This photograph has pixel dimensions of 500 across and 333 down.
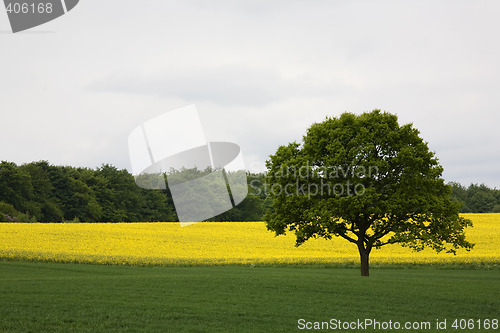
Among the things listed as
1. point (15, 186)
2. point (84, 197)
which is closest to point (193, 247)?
point (84, 197)

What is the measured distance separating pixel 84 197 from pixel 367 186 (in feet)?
253

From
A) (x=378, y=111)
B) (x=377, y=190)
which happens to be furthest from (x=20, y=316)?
(x=378, y=111)

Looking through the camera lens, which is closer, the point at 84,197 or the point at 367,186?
the point at 367,186

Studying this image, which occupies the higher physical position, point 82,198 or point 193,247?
point 82,198

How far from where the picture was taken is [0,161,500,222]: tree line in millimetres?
95188

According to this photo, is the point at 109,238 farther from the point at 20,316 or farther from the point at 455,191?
the point at 455,191

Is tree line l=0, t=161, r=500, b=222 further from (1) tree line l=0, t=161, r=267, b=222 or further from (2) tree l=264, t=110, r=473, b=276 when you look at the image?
(2) tree l=264, t=110, r=473, b=276

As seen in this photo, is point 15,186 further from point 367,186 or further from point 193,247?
point 367,186

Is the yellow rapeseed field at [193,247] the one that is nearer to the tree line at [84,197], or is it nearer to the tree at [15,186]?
the tree line at [84,197]

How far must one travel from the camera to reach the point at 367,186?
34250 mm

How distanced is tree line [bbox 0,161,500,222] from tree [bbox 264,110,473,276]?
186ft

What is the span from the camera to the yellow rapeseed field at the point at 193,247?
4316 centimetres

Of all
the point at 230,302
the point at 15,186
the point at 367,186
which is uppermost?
the point at 15,186

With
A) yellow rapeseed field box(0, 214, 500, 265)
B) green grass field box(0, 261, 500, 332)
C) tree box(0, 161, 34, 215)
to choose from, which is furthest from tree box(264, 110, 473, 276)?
tree box(0, 161, 34, 215)
